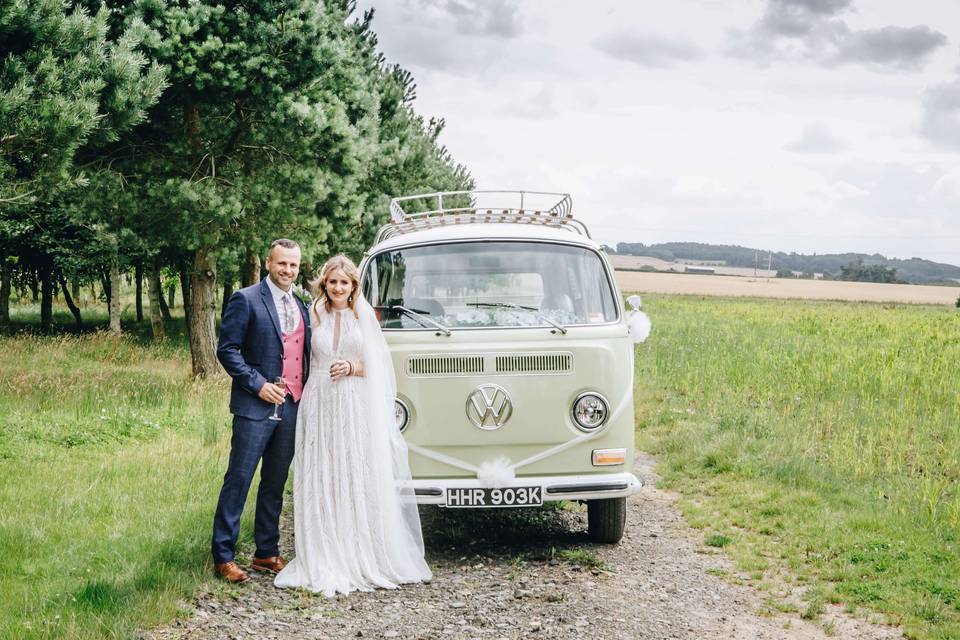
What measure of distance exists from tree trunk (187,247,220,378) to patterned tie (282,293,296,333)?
1111 cm

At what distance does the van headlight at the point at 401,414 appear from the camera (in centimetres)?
600

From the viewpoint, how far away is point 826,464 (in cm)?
893

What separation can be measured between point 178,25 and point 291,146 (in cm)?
264

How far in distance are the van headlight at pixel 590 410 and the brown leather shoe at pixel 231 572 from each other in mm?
2438

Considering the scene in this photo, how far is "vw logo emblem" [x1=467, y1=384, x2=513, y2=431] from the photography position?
19.6ft

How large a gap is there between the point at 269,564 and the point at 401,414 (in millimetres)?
1331

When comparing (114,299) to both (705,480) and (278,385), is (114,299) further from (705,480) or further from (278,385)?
(278,385)

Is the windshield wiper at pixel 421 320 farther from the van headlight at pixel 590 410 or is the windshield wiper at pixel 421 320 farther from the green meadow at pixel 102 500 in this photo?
the green meadow at pixel 102 500

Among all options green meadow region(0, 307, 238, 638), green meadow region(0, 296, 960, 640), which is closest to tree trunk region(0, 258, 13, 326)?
green meadow region(0, 296, 960, 640)

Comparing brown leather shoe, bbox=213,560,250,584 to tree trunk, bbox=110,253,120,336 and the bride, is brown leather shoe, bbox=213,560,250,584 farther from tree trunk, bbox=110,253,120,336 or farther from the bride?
tree trunk, bbox=110,253,120,336

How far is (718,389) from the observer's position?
542 inches

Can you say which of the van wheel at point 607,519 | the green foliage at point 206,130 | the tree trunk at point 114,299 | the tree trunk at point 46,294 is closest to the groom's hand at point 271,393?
the van wheel at point 607,519

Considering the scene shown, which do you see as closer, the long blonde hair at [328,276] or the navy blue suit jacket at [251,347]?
the navy blue suit jacket at [251,347]

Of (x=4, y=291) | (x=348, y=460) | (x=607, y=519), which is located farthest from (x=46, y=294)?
(x=607, y=519)
